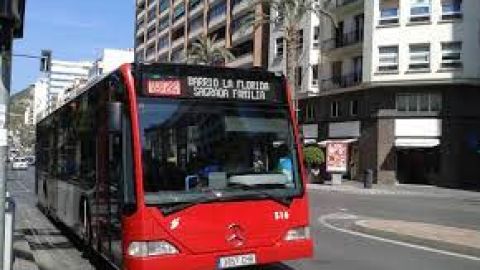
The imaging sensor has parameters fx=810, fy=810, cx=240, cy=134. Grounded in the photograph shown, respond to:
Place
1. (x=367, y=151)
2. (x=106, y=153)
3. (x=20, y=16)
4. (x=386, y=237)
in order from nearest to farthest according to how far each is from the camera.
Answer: (x=20, y=16) → (x=106, y=153) → (x=386, y=237) → (x=367, y=151)

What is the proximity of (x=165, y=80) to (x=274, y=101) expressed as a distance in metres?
1.42

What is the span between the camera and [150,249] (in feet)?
29.1

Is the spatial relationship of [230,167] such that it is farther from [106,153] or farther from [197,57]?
[197,57]

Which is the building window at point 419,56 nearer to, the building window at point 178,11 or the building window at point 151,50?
the building window at point 178,11

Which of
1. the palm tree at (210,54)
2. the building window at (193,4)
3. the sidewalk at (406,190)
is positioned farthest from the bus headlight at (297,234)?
the building window at (193,4)

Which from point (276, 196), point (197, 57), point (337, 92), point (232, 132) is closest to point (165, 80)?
point (232, 132)

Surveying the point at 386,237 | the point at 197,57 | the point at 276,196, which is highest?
the point at 197,57

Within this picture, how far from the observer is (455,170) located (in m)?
51.2

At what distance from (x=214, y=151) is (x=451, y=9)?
45.6m

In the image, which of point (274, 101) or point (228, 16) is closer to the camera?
point (274, 101)

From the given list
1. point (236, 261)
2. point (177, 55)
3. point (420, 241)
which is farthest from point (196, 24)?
point (236, 261)

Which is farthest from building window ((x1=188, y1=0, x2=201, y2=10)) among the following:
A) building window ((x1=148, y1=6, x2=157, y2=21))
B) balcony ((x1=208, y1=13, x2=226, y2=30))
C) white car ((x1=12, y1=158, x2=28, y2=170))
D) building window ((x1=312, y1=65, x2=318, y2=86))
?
building window ((x1=312, y1=65, x2=318, y2=86))

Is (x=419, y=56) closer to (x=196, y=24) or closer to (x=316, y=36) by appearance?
(x=316, y=36)

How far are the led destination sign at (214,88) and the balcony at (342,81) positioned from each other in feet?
152
